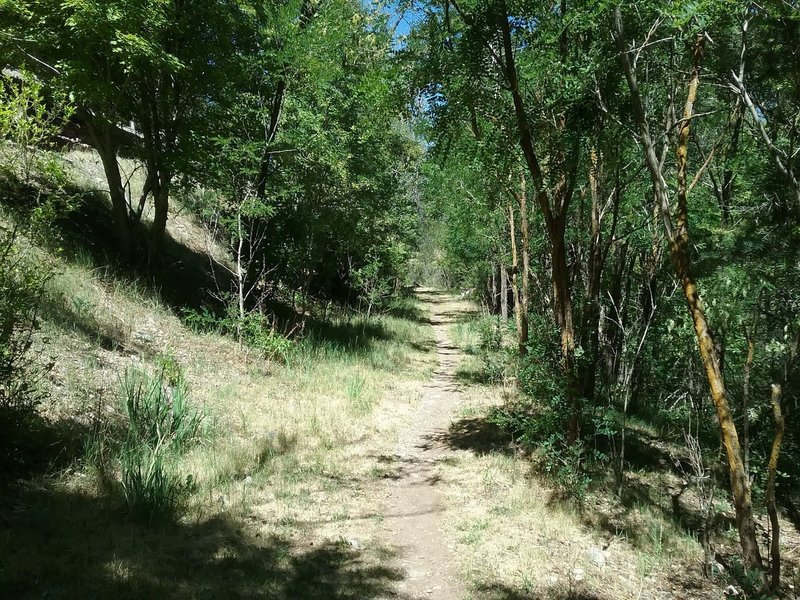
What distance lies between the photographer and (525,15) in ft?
18.9

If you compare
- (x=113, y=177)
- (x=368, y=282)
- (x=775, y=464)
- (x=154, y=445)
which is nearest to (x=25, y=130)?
(x=154, y=445)

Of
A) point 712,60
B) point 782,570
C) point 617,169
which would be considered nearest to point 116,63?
point 617,169

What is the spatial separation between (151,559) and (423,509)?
2.75 metres

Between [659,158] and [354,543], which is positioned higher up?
[659,158]

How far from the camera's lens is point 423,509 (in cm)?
557

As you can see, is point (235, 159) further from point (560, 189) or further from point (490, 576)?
point (490, 576)

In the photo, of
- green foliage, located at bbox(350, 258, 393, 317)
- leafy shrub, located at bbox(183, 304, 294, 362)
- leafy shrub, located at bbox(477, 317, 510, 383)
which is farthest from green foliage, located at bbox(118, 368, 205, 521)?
green foliage, located at bbox(350, 258, 393, 317)

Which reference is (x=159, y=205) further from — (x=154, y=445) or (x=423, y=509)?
(x=423, y=509)

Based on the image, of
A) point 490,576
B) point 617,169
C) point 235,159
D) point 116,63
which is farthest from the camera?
point 235,159

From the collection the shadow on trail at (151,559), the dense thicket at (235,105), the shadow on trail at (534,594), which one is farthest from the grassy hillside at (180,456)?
the dense thicket at (235,105)

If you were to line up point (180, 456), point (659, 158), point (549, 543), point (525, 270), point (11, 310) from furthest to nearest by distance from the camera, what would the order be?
point (525, 270), point (659, 158), point (180, 456), point (549, 543), point (11, 310)

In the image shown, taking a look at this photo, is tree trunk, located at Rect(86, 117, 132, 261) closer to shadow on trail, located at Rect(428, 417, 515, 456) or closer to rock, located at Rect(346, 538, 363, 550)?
shadow on trail, located at Rect(428, 417, 515, 456)

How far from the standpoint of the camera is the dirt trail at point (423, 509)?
4189 mm

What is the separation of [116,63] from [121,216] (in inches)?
121
